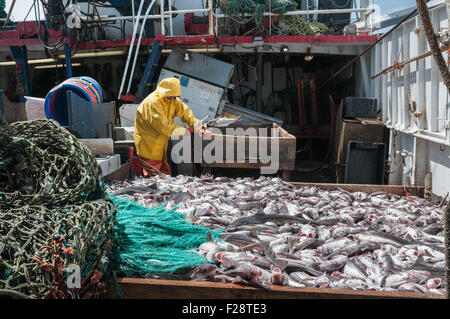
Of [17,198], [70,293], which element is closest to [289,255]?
[70,293]

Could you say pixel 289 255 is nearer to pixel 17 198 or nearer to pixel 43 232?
pixel 43 232

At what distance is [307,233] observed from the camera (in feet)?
13.0

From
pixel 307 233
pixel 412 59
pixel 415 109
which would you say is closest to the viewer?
pixel 307 233

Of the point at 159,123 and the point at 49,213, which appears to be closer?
the point at 49,213

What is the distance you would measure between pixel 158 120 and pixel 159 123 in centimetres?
5

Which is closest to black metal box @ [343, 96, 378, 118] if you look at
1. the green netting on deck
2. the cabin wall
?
the cabin wall

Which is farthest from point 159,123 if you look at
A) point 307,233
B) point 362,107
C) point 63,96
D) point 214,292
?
point 214,292

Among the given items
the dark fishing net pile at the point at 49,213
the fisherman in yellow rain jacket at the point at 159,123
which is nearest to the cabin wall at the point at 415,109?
the fisherman in yellow rain jacket at the point at 159,123

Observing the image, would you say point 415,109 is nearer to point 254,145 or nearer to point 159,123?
point 254,145

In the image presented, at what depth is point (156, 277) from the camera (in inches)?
122

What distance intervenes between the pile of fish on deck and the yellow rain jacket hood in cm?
118

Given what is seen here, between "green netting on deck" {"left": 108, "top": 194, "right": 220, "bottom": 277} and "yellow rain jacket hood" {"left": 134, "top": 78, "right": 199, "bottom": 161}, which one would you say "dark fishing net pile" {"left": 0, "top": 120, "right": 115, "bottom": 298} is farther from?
"yellow rain jacket hood" {"left": 134, "top": 78, "right": 199, "bottom": 161}

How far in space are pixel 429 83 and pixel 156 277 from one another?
15.7 feet

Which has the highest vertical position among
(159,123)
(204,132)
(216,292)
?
(159,123)
